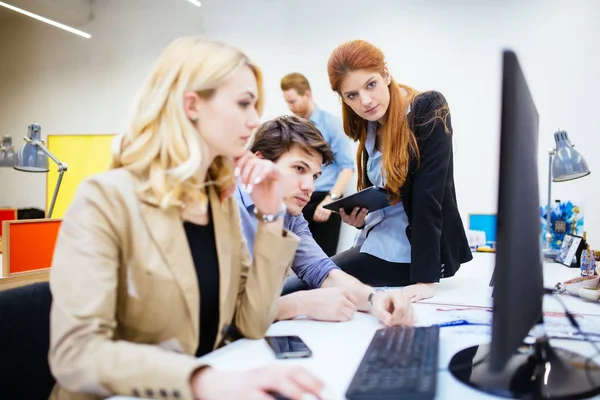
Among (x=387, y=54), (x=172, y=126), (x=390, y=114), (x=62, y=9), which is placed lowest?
(x=172, y=126)

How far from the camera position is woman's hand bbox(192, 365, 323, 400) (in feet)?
1.94

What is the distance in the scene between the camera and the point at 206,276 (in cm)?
90

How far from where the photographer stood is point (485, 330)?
967 mm

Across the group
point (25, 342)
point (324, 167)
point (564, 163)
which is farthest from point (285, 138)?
point (324, 167)

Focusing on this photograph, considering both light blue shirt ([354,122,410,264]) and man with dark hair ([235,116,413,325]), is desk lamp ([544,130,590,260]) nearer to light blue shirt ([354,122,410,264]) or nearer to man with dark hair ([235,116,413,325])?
light blue shirt ([354,122,410,264])

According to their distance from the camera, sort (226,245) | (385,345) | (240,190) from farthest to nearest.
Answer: (240,190) < (226,245) < (385,345)

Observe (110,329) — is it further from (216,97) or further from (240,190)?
(240,190)

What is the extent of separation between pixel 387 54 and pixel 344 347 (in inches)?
135

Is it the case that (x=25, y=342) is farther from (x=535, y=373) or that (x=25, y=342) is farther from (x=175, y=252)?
(x=535, y=373)

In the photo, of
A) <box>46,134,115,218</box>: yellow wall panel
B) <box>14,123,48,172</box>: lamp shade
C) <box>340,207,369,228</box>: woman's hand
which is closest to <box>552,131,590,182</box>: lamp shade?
<box>340,207,369,228</box>: woman's hand

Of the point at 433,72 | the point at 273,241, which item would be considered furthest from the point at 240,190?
the point at 433,72

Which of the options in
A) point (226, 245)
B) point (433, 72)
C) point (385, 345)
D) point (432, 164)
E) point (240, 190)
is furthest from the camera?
point (433, 72)

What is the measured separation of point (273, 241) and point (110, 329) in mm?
356

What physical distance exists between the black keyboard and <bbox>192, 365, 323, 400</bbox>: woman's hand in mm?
61
